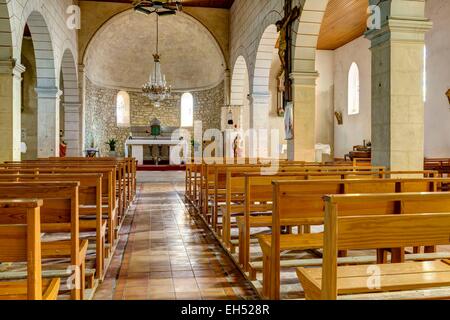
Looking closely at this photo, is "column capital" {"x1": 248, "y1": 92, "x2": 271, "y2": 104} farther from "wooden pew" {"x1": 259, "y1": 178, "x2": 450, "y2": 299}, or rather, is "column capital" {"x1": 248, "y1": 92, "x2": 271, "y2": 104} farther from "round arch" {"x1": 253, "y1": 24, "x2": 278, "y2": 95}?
"wooden pew" {"x1": 259, "y1": 178, "x2": 450, "y2": 299}

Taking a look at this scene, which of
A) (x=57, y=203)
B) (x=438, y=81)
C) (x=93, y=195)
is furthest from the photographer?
(x=438, y=81)

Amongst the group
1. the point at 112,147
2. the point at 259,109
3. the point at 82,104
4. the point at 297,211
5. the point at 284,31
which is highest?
the point at 284,31

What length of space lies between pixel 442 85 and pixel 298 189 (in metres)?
9.10

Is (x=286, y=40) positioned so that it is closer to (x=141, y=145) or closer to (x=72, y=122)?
(x=141, y=145)

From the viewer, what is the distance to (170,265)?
3701mm

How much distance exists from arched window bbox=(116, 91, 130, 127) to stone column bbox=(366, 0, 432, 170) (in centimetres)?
1520

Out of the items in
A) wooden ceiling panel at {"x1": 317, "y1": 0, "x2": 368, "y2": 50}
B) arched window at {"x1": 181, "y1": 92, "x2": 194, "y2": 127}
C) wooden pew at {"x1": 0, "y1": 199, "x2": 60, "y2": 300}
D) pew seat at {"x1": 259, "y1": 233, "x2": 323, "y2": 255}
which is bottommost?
pew seat at {"x1": 259, "y1": 233, "x2": 323, "y2": 255}

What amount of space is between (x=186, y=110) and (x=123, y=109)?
9.45ft

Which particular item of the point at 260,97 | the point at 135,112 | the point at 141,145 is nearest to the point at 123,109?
the point at 135,112

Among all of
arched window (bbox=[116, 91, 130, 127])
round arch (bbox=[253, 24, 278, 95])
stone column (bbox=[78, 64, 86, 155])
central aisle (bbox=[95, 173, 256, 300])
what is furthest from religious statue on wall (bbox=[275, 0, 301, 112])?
arched window (bbox=[116, 91, 130, 127])

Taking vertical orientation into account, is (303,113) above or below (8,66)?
below

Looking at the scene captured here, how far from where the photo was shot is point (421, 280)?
188 centimetres

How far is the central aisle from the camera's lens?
9.86ft
